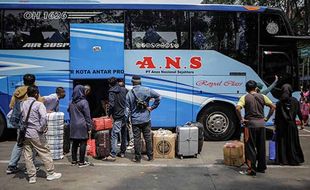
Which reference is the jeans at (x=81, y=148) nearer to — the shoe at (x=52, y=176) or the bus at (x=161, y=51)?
the shoe at (x=52, y=176)

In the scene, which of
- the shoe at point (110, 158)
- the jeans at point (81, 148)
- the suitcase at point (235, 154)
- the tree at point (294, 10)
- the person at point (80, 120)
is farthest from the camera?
the tree at point (294, 10)

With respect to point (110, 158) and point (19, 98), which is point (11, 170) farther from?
point (110, 158)

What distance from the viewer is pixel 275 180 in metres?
7.48

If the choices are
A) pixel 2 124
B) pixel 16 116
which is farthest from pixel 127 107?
pixel 2 124

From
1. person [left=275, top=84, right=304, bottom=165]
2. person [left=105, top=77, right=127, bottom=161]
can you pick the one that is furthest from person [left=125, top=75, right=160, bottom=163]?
person [left=275, top=84, right=304, bottom=165]

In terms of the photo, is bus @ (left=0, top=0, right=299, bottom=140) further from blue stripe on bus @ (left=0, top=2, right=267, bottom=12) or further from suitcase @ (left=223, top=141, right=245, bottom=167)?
suitcase @ (left=223, top=141, right=245, bottom=167)

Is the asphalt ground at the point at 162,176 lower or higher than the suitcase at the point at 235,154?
lower

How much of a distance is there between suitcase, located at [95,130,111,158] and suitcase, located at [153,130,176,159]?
1059 millimetres

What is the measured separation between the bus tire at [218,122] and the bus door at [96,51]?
2.73 metres

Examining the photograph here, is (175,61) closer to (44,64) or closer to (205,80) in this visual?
(205,80)

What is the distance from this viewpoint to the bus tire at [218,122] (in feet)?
38.6

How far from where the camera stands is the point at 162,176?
25.3ft

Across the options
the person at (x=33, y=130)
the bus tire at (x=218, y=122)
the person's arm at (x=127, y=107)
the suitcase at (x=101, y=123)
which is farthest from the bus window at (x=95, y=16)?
the person at (x=33, y=130)

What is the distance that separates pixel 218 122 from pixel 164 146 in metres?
2.93
